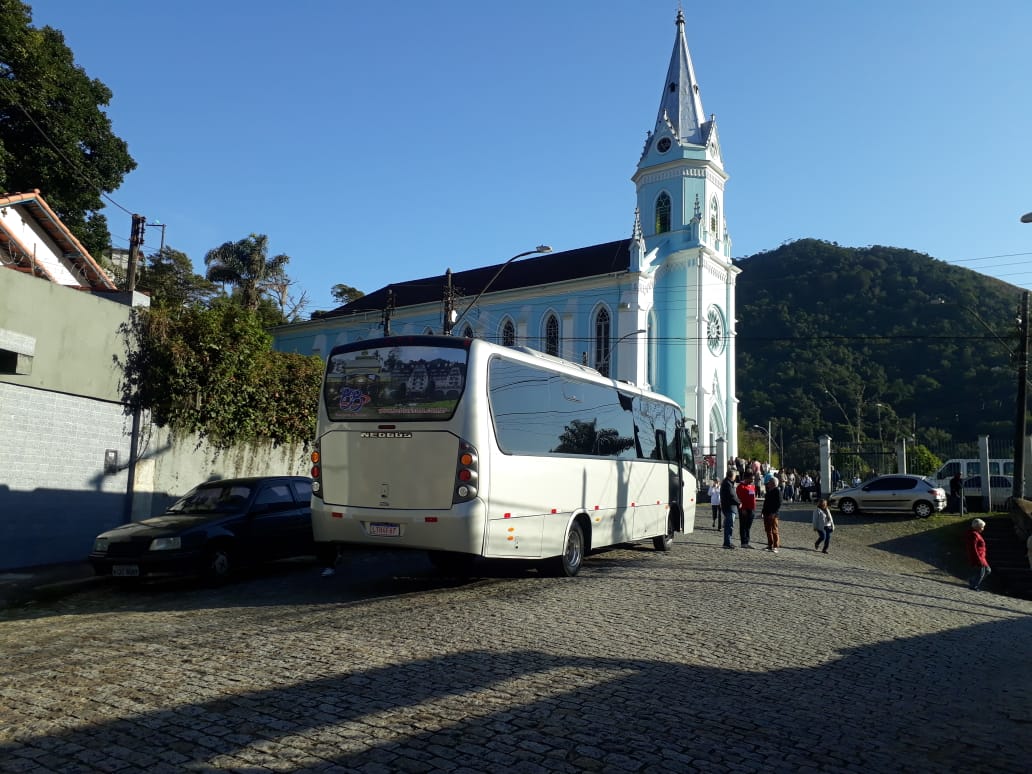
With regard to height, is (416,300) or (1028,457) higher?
(416,300)

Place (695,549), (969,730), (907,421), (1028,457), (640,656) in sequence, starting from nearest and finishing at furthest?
(969,730) → (640,656) → (695,549) → (1028,457) → (907,421)

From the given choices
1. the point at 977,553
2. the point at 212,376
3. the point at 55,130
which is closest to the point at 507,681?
the point at 212,376

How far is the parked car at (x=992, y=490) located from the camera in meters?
29.7

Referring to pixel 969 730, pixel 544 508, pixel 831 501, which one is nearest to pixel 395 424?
pixel 544 508

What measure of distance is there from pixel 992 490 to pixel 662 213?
91.7 feet

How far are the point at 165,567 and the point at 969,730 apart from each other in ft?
31.2

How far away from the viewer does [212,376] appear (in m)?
17.1

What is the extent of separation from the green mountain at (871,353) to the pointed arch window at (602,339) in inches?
625

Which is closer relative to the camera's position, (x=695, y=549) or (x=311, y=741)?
(x=311, y=741)

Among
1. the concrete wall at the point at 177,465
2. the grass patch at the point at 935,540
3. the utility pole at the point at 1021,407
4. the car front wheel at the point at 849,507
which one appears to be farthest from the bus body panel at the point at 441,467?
the utility pole at the point at 1021,407

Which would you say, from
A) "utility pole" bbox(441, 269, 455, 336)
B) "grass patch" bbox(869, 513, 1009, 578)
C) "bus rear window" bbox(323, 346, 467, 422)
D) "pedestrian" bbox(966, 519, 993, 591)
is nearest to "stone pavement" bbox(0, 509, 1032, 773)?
"bus rear window" bbox(323, 346, 467, 422)

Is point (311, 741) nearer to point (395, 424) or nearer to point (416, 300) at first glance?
point (395, 424)

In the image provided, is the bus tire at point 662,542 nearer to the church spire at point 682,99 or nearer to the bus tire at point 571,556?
the bus tire at point 571,556

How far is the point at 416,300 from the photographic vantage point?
60969 millimetres
